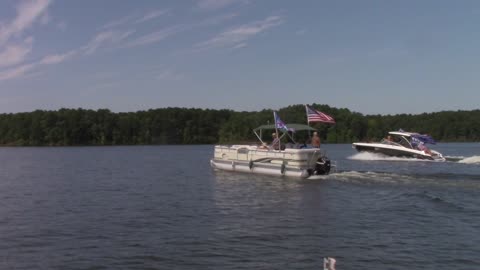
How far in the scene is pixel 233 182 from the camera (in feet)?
104

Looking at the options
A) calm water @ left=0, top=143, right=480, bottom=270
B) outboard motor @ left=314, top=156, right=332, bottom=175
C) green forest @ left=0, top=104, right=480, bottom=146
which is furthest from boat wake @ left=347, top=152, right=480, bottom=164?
green forest @ left=0, top=104, right=480, bottom=146

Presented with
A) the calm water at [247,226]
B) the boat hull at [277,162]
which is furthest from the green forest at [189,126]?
the calm water at [247,226]

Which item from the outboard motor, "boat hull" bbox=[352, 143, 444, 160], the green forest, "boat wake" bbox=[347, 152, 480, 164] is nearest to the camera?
the outboard motor

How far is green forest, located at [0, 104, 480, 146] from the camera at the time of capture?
15188cm

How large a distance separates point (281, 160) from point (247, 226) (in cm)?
1708

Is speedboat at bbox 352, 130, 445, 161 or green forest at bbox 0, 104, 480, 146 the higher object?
green forest at bbox 0, 104, 480, 146

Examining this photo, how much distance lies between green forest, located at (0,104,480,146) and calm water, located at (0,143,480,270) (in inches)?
4495

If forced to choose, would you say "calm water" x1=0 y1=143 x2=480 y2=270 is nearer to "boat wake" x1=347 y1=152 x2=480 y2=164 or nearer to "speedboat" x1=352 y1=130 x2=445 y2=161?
"boat wake" x1=347 y1=152 x2=480 y2=164

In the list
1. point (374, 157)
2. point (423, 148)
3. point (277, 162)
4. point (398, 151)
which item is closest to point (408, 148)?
point (398, 151)

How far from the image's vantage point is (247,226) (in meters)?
17.1

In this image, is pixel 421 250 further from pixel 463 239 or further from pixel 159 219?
pixel 159 219

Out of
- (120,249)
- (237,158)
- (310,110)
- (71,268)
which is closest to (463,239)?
(120,249)

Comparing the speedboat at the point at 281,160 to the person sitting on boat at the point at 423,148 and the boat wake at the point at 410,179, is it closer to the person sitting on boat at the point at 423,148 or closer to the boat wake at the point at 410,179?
the boat wake at the point at 410,179

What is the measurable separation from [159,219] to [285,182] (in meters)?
13.1
